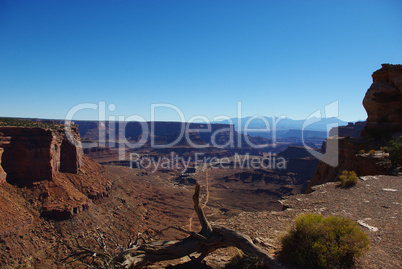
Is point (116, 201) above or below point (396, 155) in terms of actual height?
below

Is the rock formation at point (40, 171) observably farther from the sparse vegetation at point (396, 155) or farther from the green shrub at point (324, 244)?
the sparse vegetation at point (396, 155)

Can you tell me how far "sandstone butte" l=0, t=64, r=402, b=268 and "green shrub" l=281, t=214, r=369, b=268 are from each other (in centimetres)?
39

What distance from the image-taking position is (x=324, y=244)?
15.2 ft

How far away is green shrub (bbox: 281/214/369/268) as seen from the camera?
176 inches

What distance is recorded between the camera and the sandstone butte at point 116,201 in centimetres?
700

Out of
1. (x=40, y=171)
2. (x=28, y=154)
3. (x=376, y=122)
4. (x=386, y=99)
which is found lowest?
(x=40, y=171)

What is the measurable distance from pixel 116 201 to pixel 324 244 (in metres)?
37.3

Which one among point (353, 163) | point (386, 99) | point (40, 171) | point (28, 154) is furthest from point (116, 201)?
point (386, 99)

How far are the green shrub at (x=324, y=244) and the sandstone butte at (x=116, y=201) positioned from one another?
0.39 meters

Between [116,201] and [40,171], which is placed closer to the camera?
[40,171]

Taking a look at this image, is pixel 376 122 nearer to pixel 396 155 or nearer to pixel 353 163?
pixel 353 163

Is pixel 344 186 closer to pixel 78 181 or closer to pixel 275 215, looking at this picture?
pixel 275 215

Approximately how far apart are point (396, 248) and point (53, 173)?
34300mm

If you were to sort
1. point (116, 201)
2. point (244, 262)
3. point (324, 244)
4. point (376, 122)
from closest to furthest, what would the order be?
1. point (324, 244)
2. point (244, 262)
3. point (376, 122)
4. point (116, 201)
